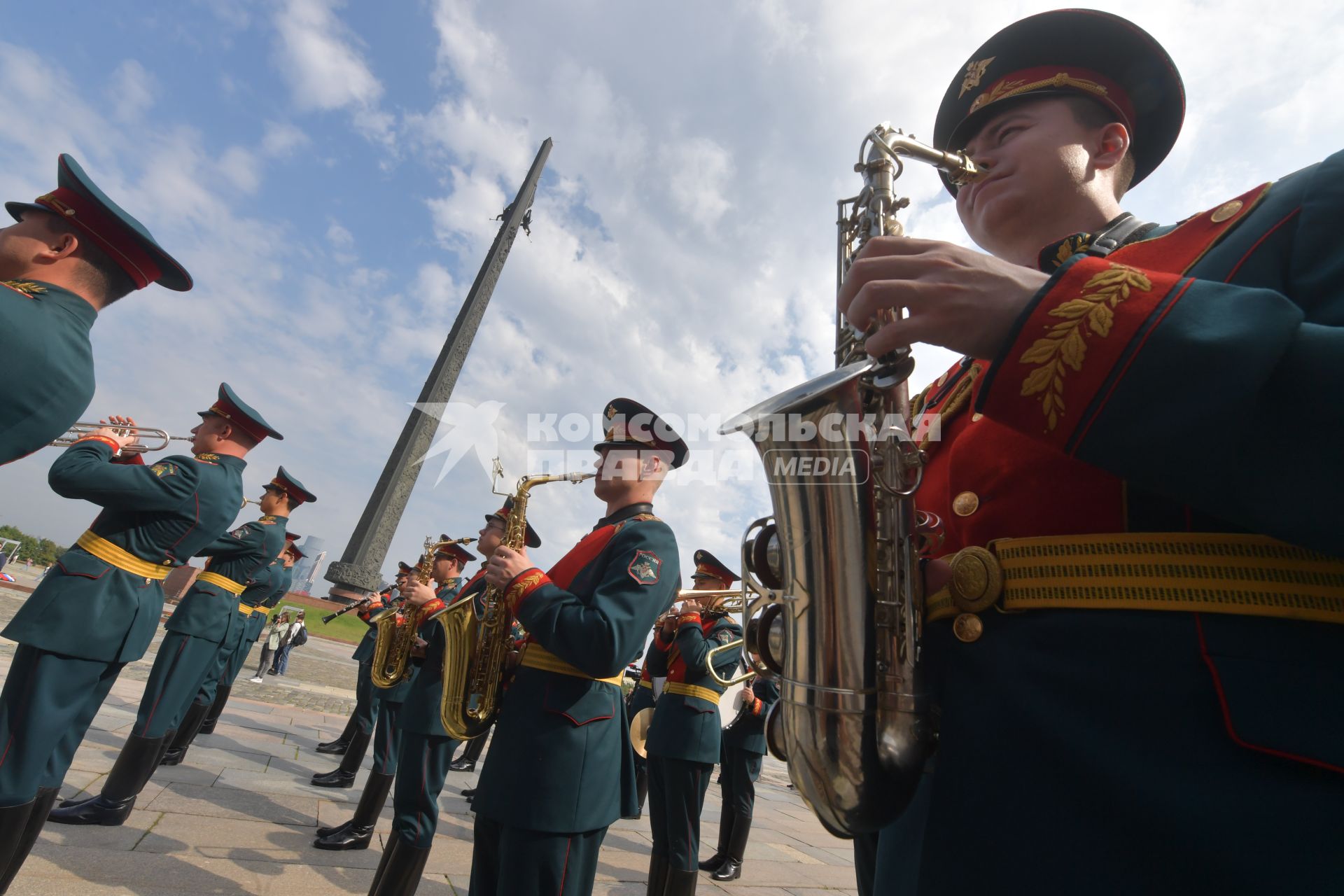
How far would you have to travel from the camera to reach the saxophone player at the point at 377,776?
16.6 ft

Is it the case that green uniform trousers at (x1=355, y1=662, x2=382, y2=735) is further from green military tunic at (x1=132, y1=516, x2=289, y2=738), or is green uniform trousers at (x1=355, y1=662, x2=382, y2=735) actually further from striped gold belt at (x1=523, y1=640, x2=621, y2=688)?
striped gold belt at (x1=523, y1=640, x2=621, y2=688)

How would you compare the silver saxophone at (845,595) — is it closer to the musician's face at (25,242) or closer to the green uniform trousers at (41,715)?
the musician's face at (25,242)

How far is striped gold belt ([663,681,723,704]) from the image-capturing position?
6.04 meters

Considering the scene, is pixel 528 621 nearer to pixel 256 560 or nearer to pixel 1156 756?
pixel 1156 756

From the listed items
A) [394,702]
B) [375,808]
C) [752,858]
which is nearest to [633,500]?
[375,808]

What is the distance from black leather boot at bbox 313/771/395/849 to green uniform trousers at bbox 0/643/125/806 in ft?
→ 6.11

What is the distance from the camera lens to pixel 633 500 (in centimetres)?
380

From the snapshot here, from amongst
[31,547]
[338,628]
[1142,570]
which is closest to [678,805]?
[1142,570]

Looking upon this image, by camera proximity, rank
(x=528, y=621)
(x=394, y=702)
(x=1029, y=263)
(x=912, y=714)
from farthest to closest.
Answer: (x=394, y=702) → (x=528, y=621) → (x=1029, y=263) → (x=912, y=714)

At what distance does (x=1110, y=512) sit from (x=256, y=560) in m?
8.07

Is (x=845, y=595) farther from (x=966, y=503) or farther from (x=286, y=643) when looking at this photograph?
(x=286, y=643)

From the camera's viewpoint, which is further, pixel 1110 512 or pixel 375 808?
pixel 375 808

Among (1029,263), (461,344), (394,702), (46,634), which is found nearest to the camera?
(1029,263)

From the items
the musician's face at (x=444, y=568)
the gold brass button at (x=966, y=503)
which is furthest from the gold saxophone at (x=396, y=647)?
the gold brass button at (x=966, y=503)
